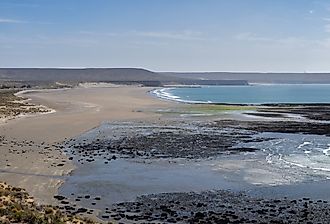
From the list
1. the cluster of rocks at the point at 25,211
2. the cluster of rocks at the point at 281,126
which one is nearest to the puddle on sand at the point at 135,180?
the cluster of rocks at the point at 25,211

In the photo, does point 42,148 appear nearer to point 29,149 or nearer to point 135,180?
Result: point 29,149

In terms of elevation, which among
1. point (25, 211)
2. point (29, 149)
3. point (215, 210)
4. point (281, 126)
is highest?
point (281, 126)

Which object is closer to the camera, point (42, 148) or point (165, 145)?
point (42, 148)

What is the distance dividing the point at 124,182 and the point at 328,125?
99.8 ft

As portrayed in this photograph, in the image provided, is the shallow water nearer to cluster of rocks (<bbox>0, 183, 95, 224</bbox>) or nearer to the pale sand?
the pale sand

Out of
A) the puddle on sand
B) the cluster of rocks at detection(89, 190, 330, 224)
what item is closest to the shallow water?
the puddle on sand

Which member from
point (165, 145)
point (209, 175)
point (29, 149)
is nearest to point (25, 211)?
point (209, 175)

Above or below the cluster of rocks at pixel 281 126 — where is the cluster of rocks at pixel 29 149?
below

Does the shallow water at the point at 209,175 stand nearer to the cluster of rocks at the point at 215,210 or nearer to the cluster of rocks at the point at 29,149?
the cluster of rocks at the point at 215,210

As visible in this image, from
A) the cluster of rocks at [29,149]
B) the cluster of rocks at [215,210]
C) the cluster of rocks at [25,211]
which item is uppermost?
the cluster of rocks at [25,211]

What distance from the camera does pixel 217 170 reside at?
90.9ft

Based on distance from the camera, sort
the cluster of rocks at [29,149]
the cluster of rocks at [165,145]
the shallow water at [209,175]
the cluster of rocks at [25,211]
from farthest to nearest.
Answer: the cluster of rocks at [165,145]
the cluster of rocks at [29,149]
the shallow water at [209,175]
the cluster of rocks at [25,211]

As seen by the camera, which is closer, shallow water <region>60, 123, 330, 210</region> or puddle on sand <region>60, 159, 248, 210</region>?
puddle on sand <region>60, 159, 248, 210</region>

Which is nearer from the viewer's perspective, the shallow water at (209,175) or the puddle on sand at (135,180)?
the puddle on sand at (135,180)
